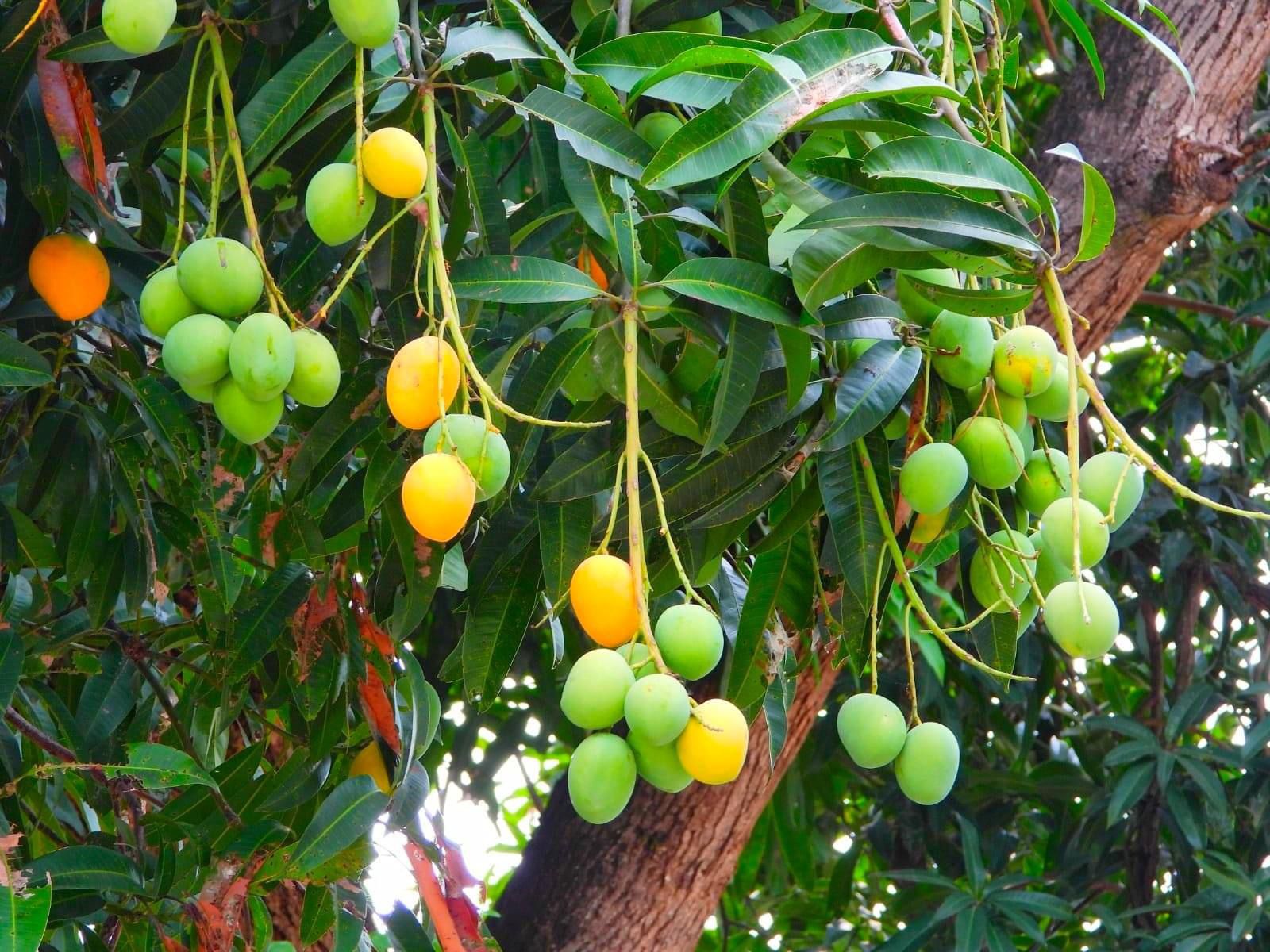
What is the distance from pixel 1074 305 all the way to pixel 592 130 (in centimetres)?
135

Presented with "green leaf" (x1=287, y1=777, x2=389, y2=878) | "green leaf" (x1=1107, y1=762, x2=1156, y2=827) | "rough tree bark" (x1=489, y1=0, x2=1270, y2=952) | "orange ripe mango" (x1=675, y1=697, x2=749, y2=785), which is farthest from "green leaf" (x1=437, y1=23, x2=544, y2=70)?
"green leaf" (x1=1107, y1=762, x2=1156, y2=827)

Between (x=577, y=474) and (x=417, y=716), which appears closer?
(x=577, y=474)

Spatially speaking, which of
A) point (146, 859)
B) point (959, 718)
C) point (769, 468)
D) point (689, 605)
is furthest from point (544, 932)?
point (689, 605)

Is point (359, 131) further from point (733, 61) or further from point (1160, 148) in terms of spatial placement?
point (1160, 148)

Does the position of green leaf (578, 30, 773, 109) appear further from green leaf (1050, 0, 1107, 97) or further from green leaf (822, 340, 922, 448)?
green leaf (1050, 0, 1107, 97)

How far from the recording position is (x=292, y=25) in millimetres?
1050

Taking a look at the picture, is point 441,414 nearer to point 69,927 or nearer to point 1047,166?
point 69,927

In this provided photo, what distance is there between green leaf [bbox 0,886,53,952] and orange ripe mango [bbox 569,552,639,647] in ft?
1.62

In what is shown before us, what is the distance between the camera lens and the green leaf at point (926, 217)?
0.81 metres

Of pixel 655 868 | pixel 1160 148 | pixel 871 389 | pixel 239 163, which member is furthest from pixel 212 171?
pixel 1160 148

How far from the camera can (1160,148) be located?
2074 millimetres

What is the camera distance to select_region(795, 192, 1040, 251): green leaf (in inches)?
32.0

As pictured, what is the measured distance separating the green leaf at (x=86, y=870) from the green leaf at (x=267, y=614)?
0.72ft

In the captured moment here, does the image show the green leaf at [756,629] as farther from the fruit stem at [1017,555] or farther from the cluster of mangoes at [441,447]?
the cluster of mangoes at [441,447]
